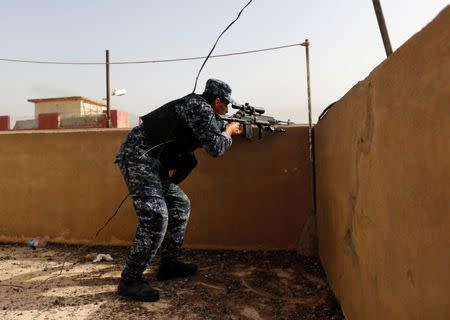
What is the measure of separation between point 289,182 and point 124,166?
1.63 meters

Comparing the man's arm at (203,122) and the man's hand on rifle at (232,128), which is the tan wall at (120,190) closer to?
the man's hand on rifle at (232,128)

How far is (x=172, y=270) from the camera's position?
11.1 feet

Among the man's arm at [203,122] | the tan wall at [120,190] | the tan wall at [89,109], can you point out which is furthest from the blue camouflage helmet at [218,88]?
the tan wall at [89,109]

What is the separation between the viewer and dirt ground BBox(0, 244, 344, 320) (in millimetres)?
2689

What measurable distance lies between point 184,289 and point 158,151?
1.02 metres

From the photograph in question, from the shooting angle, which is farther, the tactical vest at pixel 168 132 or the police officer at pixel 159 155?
the tactical vest at pixel 168 132

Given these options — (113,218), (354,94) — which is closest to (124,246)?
(113,218)

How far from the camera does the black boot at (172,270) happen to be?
3.35m

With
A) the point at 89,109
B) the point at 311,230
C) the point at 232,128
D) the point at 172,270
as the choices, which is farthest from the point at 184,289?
the point at 89,109

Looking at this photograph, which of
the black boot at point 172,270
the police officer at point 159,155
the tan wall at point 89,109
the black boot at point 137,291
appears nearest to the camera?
the black boot at point 137,291

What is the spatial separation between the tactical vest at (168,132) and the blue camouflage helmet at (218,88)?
0.64 feet

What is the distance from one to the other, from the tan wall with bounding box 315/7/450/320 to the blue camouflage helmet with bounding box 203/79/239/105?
1.05m

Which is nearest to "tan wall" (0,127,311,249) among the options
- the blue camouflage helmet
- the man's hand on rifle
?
the man's hand on rifle

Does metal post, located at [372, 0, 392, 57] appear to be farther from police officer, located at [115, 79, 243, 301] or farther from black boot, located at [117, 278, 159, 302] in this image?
black boot, located at [117, 278, 159, 302]
